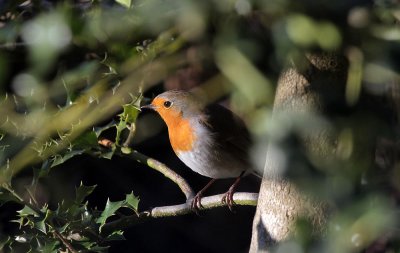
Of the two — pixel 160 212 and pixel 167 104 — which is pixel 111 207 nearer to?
pixel 160 212

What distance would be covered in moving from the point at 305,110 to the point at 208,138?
7.45ft

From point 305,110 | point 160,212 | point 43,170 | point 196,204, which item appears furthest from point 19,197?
point 305,110

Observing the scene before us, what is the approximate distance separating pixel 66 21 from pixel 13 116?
1.07 meters

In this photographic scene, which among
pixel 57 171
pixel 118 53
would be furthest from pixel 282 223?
pixel 57 171

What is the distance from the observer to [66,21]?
674 millimetres

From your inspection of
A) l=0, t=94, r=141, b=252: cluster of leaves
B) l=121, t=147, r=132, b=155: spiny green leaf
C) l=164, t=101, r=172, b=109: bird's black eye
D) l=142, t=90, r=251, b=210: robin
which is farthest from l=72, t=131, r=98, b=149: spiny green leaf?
l=164, t=101, r=172, b=109: bird's black eye

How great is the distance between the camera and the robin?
9.68 feet

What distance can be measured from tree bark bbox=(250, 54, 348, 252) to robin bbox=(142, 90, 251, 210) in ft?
4.83

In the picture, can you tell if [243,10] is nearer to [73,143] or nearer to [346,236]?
[346,236]

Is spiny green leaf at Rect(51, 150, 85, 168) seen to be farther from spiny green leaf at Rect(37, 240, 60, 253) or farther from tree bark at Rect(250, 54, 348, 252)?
tree bark at Rect(250, 54, 348, 252)

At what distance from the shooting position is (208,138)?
9.93 ft

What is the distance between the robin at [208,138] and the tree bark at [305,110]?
147cm

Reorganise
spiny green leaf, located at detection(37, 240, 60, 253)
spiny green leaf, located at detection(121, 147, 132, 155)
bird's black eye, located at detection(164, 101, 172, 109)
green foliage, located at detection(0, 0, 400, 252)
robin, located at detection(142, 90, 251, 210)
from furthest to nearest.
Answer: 1. bird's black eye, located at detection(164, 101, 172, 109)
2. robin, located at detection(142, 90, 251, 210)
3. spiny green leaf, located at detection(121, 147, 132, 155)
4. spiny green leaf, located at detection(37, 240, 60, 253)
5. green foliage, located at detection(0, 0, 400, 252)

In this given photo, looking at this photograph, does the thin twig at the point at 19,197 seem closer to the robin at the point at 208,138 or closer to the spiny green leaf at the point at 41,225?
the spiny green leaf at the point at 41,225
